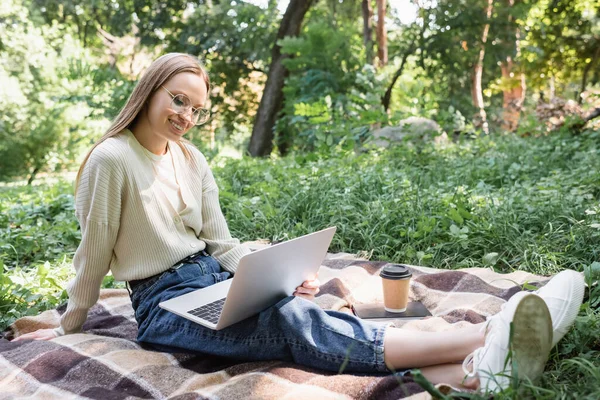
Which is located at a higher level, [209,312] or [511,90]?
[511,90]

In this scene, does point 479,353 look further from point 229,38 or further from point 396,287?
point 229,38

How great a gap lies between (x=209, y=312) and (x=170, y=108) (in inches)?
31.7

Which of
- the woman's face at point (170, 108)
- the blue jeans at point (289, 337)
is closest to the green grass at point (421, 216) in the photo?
the blue jeans at point (289, 337)

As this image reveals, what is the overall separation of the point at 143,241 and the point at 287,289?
604 millimetres

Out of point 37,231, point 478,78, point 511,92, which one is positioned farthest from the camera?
point 511,92

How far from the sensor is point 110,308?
265 centimetres

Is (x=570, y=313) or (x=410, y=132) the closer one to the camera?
(x=570, y=313)

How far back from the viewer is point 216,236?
2350mm

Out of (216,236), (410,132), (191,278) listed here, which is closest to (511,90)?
(410,132)

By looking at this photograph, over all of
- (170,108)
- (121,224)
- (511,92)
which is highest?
(170,108)

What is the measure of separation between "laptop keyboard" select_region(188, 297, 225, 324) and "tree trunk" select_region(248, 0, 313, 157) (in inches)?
258

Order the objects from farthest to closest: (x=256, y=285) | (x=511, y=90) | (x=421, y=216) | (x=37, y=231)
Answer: (x=511, y=90) < (x=37, y=231) < (x=421, y=216) < (x=256, y=285)

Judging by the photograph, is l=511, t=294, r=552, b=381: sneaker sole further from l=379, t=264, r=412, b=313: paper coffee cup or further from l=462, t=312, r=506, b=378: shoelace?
l=379, t=264, r=412, b=313: paper coffee cup

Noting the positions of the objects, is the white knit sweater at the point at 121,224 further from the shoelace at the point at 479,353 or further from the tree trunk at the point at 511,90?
the tree trunk at the point at 511,90
